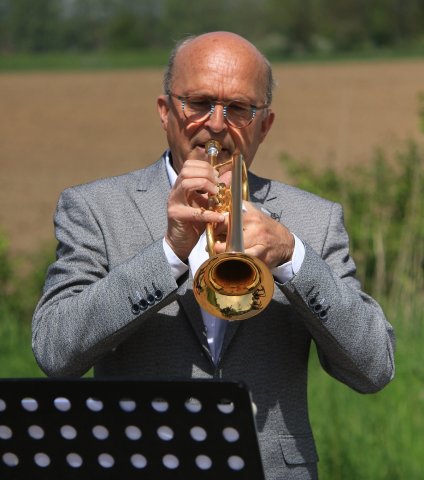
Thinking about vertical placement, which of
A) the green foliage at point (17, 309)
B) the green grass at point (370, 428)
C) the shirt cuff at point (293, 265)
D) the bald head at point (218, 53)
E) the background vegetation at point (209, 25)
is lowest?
the background vegetation at point (209, 25)

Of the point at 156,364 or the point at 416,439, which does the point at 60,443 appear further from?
the point at 416,439

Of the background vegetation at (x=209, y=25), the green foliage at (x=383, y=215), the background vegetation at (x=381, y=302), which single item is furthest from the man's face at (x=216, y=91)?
the background vegetation at (x=209, y=25)

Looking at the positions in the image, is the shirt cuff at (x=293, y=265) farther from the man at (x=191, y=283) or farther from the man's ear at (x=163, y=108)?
the man's ear at (x=163, y=108)

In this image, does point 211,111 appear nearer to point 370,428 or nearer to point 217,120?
point 217,120

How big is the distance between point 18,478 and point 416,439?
2.96m

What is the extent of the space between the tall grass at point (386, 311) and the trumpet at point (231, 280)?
254 cm

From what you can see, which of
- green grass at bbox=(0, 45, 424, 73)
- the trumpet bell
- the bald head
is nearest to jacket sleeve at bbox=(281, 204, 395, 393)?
the trumpet bell

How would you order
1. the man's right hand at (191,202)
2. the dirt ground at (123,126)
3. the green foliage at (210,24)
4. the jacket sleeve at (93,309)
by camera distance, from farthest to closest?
the green foliage at (210,24), the dirt ground at (123,126), the jacket sleeve at (93,309), the man's right hand at (191,202)

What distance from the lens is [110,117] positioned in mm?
24859

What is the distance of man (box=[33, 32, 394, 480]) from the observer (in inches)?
111

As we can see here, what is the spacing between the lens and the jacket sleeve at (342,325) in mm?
2842

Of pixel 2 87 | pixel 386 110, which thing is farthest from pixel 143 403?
pixel 2 87

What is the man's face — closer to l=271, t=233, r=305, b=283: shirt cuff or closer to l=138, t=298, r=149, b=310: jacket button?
l=271, t=233, r=305, b=283: shirt cuff

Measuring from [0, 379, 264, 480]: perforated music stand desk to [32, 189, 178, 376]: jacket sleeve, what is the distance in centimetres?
34
